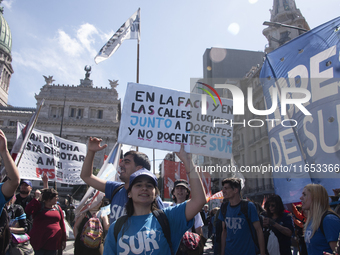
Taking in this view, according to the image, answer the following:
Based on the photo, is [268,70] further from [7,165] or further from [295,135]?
[7,165]

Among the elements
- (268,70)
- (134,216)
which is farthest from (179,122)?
(134,216)

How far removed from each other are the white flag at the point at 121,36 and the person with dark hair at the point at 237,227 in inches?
225

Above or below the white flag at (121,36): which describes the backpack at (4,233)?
below

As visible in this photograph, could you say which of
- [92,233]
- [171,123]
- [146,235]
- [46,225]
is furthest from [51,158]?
[146,235]

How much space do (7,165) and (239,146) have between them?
129 feet

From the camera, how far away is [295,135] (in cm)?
393

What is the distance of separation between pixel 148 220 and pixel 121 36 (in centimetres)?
753

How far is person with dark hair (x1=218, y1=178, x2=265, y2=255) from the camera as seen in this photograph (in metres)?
3.97

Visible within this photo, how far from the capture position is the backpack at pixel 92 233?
4.70 meters

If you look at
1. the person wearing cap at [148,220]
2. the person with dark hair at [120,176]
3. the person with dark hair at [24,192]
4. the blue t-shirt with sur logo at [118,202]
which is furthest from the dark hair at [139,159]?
the person with dark hair at [24,192]

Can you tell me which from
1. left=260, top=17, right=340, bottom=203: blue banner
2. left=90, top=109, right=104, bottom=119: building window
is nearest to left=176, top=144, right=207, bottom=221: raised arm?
left=260, top=17, right=340, bottom=203: blue banner

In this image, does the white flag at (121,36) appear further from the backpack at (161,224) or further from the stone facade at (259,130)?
the stone facade at (259,130)

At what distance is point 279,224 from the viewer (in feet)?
14.6

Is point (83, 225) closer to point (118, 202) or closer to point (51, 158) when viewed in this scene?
point (118, 202)
